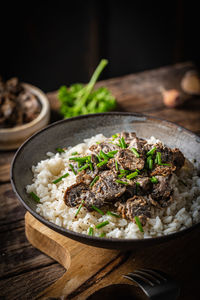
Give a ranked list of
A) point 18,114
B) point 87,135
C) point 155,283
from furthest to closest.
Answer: point 18,114, point 87,135, point 155,283

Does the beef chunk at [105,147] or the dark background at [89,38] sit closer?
the beef chunk at [105,147]

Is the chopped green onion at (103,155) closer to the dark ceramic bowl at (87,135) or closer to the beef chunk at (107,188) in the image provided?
the beef chunk at (107,188)

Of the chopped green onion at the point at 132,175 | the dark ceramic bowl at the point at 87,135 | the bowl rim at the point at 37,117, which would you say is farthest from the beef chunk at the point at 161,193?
the bowl rim at the point at 37,117

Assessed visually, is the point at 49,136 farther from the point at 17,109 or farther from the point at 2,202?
the point at 17,109

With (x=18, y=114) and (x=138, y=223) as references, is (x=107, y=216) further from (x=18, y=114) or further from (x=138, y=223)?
(x=18, y=114)

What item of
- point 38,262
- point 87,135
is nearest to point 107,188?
point 38,262

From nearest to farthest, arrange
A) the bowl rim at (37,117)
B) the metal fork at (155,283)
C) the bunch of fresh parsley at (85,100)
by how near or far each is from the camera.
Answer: the metal fork at (155,283), the bowl rim at (37,117), the bunch of fresh parsley at (85,100)
